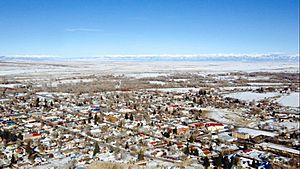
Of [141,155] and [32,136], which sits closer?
[141,155]

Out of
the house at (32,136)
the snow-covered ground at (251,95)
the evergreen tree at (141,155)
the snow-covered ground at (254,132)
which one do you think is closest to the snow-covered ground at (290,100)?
the snow-covered ground at (251,95)

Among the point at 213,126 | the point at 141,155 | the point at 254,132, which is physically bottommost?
the point at 254,132

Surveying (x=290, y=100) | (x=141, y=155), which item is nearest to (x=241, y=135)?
(x=141, y=155)

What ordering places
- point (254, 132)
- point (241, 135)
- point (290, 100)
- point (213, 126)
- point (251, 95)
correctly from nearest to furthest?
1. point (241, 135)
2. point (254, 132)
3. point (213, 126)
4. point (290, 100)
5. point (251, 95)

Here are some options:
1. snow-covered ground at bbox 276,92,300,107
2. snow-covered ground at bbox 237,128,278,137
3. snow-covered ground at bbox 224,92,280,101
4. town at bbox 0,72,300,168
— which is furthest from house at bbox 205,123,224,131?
snow-covered ground at bbox 224,92,280,101

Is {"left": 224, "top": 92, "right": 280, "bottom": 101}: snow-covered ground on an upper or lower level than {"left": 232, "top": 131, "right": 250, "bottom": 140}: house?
lower

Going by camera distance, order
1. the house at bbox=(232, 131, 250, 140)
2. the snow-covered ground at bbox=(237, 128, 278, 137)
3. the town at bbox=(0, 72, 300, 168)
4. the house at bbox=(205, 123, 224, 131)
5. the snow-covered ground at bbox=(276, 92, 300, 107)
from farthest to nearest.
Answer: the snow-covered ground at bbox=(276, 92, 300, 107)
the house at bbox=(205, 123, 224, 131)
the snow-covered ground at bbox=(237, 128, 278, 137)
the house at bbox=(232, 131, 250, 140)
the town at bbox=(0, 72, 300, 168)

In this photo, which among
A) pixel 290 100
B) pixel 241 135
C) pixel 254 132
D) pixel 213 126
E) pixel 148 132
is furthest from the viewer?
pixel 290 100

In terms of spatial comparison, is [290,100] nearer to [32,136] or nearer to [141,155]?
[141,155]

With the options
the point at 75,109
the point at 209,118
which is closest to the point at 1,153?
the point at 75,109

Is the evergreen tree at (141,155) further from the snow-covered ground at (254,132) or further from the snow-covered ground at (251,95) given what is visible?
the snow-covered ground at (251,95)

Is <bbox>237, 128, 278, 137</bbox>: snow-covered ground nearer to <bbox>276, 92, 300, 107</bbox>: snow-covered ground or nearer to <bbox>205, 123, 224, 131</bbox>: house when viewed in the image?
<bbox>205, 123, 224, 131</bbox>: house
